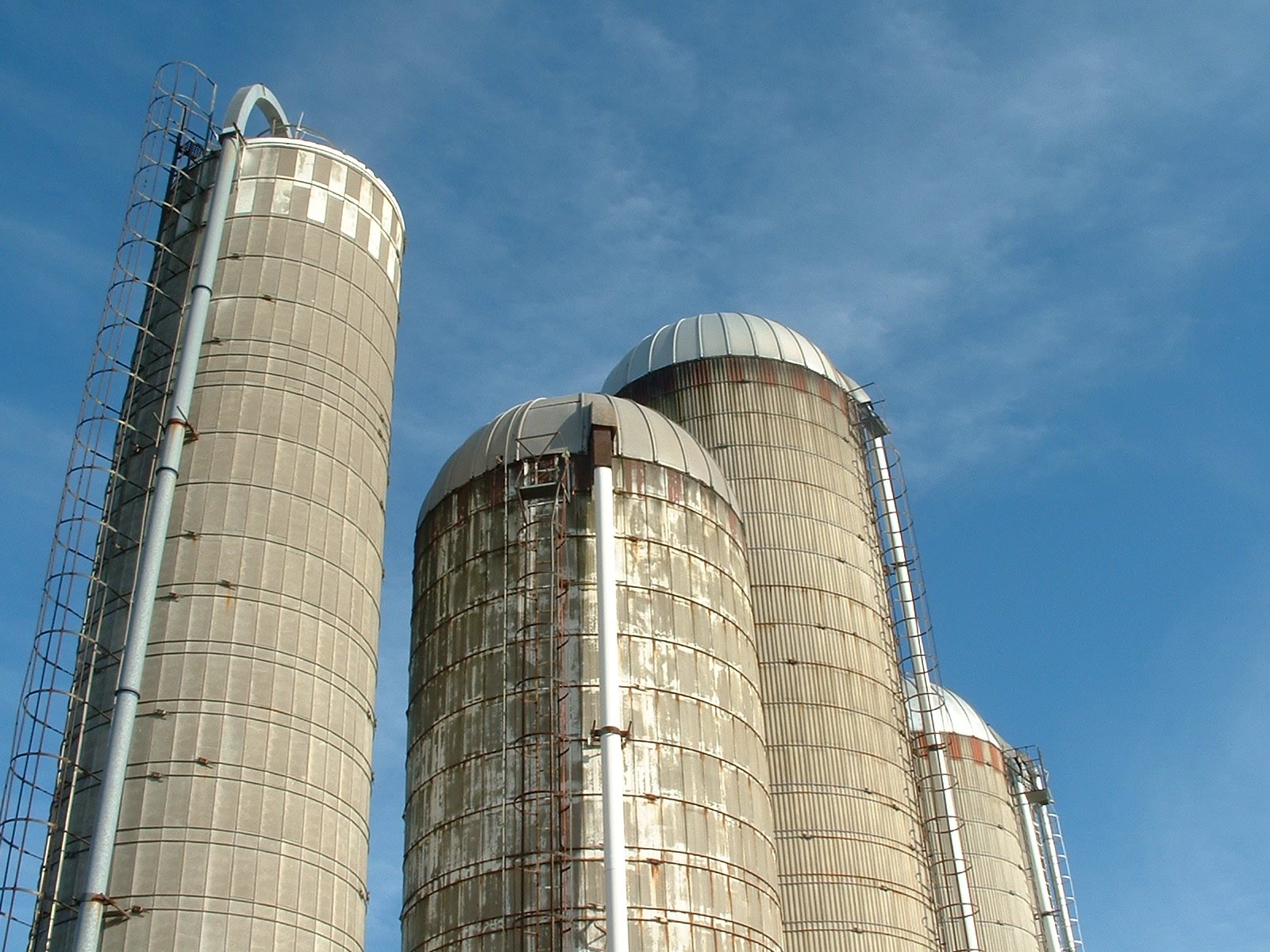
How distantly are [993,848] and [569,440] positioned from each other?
91.1ft

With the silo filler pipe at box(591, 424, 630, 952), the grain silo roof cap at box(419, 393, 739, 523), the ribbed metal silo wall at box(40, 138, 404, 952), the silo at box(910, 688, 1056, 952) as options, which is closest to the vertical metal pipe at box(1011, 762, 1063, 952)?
the silo at box(910, 688, 1056, 952)

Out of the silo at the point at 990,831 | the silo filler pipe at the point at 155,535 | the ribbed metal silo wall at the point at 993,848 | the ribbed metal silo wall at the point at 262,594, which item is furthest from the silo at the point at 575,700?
the ribbed metal silo wall at the point at 993,848

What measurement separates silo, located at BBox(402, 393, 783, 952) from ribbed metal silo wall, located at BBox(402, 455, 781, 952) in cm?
5

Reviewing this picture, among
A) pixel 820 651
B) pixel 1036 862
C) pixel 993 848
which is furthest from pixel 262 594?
pixel 1036 862

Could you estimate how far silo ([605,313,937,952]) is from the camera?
36.5 meters

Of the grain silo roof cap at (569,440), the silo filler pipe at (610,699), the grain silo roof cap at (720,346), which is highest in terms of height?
the grain silo roof cap at (720,346)

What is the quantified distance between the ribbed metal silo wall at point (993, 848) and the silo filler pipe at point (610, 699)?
23.9m

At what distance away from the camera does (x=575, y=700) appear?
31.2 m

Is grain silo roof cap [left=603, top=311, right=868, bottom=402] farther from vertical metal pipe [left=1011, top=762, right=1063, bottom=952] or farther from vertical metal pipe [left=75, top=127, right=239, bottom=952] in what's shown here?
vertical metal pipe [left=1011, top=762, right=1063, bottom=952]

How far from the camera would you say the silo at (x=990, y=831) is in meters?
51.0

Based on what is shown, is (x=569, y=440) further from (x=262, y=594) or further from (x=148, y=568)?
(x=148, y=568)


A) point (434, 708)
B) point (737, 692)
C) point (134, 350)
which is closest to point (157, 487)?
point (134, 350)

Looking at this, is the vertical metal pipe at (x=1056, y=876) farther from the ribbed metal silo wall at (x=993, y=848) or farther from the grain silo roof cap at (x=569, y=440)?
the grain silo roof cap at (x=569, y=440)

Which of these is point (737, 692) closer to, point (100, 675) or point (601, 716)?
point (601, 716)
